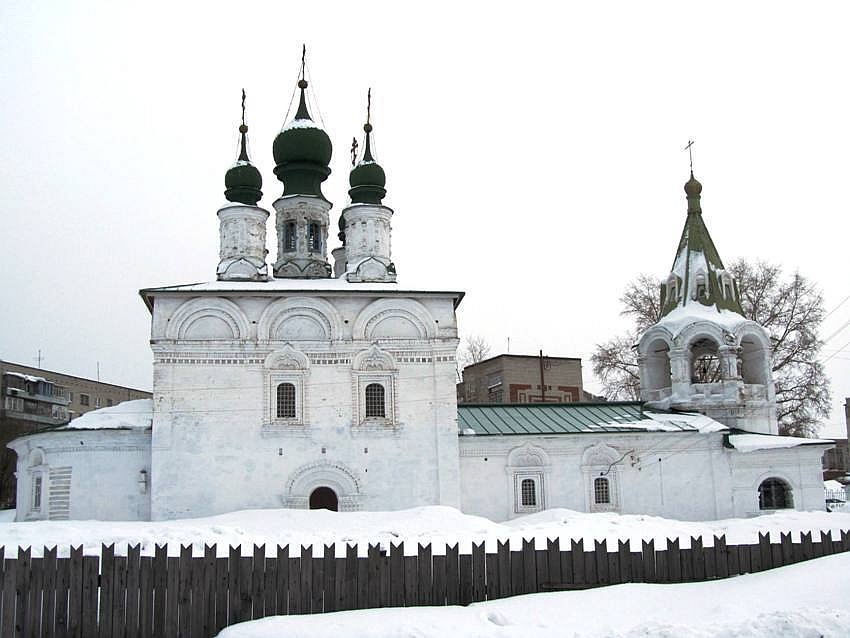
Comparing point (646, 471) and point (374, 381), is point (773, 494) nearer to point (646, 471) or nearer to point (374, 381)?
point (646, 471)

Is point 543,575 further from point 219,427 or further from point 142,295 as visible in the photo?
point 142,295

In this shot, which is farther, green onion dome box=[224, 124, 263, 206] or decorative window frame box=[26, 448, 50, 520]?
green onion dome box=[224, 124, 263, 206]

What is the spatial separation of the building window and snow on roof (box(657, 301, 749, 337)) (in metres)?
14.4

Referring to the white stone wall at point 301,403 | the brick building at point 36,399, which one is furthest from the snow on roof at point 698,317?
the brick building at point 36,399

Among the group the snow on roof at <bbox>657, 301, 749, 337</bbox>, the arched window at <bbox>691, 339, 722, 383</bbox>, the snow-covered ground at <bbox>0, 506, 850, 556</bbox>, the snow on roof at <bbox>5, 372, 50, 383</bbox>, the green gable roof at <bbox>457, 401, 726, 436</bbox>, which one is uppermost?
the snow on roof at <bbox>5, 372, 50, 383</bbox>

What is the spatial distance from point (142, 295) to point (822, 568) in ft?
45.4

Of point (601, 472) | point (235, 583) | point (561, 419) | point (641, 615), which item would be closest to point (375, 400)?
point (561, 419)

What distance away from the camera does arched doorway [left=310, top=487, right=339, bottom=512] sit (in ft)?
58.1

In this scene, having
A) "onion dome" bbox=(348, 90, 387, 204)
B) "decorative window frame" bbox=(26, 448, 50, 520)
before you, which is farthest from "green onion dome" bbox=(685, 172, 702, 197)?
"decorative window frame" bbox=(26, 448, 50, 520)

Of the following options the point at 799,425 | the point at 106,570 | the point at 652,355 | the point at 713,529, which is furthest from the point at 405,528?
the point at 799,425

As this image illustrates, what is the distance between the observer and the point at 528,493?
18922 millimetres

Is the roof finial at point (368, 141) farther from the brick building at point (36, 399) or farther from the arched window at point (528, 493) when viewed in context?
the brick building at point (36, 399)

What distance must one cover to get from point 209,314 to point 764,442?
39.7ft

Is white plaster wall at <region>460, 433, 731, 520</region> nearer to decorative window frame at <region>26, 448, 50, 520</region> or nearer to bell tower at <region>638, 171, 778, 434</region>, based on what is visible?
bell tower at <region>638, 171, 778, 434</region>
